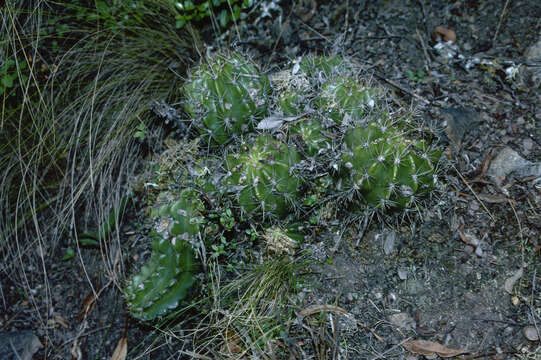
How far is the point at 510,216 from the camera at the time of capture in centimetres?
220

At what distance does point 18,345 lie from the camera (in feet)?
7.66

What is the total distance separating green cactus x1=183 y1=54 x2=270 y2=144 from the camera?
2211 millimetres

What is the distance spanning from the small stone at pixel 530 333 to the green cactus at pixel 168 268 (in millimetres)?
1564

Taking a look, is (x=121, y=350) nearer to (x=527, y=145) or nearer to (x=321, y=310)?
(x=321, y=310)

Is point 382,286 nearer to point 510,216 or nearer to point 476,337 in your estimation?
point 476,337

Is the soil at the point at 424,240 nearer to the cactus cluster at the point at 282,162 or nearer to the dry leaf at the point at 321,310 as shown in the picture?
the dry leaf at the point at 321,310

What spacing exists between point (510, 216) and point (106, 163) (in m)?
2.33

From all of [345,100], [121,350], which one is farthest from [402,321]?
[121,350]

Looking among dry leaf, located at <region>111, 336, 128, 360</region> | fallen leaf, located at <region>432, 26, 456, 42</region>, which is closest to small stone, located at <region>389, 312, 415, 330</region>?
dry leaf, located at <region>111, 336, 128, 360</region>

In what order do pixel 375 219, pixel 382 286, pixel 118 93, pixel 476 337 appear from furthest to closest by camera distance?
pixel 118 93 → pixel 375 219 → pixel 382 286 → pixel 476 337

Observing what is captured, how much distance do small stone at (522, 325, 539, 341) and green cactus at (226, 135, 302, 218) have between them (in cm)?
120

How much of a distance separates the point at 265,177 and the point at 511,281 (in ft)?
4.22

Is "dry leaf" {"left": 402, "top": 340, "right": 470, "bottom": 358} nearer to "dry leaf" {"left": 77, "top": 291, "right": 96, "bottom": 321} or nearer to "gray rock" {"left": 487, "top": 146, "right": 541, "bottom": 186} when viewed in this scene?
"gray rock" {"left": 487, "top": 146, "right": 541, "bottom": 186}

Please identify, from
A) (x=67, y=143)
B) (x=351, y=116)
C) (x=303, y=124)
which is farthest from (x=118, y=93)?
(x=351, y=116)
